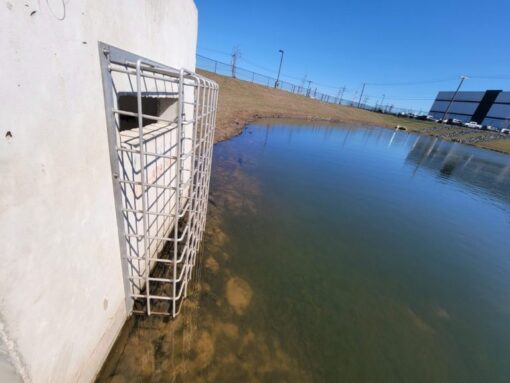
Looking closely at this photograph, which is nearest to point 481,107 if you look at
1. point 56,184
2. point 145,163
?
point 145,163

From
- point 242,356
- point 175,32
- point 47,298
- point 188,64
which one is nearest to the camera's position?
point 47,298

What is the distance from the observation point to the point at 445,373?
3188 millimetres

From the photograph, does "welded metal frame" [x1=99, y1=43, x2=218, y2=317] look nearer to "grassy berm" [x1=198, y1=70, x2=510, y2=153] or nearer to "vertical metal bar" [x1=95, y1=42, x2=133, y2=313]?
"vertical metal bar" [x1=95, y1=42, x2=133, y2=313]

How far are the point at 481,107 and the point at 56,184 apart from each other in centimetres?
7445

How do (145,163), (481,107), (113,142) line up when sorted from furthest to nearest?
(481,107) → (145,163) → (113,142)

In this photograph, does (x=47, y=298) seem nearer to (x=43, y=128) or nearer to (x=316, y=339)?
(x=43, y=128)

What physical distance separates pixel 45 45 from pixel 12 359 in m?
1.74

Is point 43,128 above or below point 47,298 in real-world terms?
above

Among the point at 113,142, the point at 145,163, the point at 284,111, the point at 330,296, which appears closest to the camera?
the point at 113,142

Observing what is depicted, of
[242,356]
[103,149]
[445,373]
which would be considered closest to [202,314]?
[242,356]

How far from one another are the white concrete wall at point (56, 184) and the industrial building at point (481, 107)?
64.8 metres

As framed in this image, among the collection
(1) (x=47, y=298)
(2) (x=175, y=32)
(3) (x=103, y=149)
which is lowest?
(1) (x=47, y=298)

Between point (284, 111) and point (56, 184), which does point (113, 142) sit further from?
point (284, 111)

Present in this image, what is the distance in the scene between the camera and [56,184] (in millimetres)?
1445
